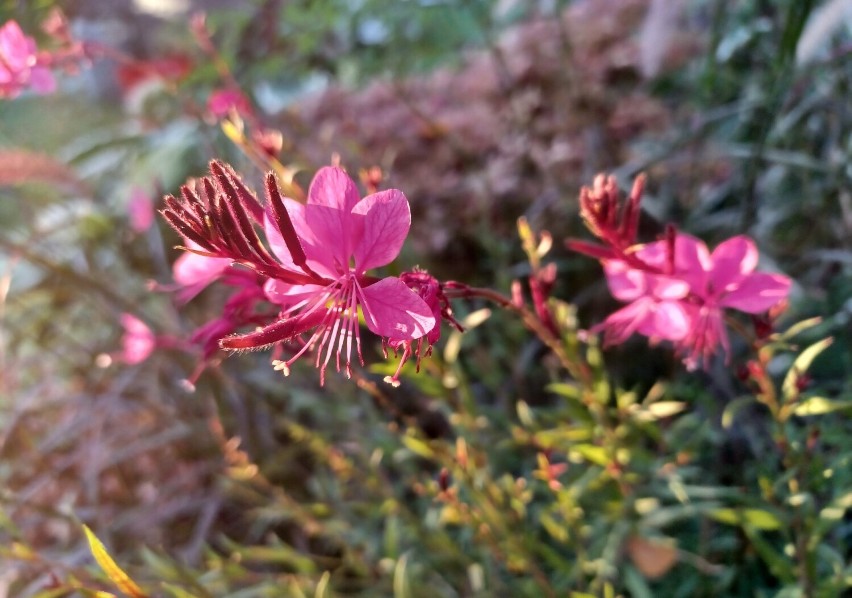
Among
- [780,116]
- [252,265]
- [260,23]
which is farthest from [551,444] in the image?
[260,23]

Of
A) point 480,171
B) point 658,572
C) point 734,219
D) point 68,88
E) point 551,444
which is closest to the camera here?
point 551,444

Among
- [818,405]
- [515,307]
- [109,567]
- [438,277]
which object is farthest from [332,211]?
[438,277]

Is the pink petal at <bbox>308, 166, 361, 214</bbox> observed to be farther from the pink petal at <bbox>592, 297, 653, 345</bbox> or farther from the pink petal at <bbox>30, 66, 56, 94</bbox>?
the pink petal at <bbox>30, 66, 56, 94</bbox>

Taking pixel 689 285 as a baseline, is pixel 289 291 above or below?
above

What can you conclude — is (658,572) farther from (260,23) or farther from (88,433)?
(260,23)

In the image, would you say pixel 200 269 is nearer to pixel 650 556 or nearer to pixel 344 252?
pixel 344 252

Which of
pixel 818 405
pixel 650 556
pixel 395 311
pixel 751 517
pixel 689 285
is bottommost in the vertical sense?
pixel 650 556

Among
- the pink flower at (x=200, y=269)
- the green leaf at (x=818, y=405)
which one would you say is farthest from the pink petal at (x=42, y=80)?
the green leaf at (x=818, y=405)
